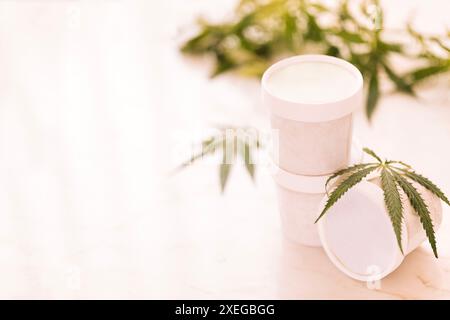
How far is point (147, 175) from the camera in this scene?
3.85 ft

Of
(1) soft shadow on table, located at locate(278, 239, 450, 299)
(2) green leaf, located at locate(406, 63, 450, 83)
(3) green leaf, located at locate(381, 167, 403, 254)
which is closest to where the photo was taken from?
(3) green leaf, located at locate(381, 167, 403, 254)

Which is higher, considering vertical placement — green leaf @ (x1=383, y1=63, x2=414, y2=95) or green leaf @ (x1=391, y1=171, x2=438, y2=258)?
green leaf @ (x1=391, y1=171, x2=438, y2=258)

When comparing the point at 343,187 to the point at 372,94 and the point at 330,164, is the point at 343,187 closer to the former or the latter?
the point at 330,164

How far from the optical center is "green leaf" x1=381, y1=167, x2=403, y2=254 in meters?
0.78

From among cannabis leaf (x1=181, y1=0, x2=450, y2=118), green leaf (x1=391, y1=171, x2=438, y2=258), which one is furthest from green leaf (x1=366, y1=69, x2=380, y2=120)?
green leaf (x1=391, y1=171, x2=438, y2=258)

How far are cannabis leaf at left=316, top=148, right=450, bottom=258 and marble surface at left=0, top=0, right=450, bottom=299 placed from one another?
15cm

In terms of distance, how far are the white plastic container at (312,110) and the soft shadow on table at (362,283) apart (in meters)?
0.18

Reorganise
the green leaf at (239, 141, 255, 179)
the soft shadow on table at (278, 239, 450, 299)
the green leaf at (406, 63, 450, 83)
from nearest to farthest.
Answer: the soft shadow on table at (278, 239, 450, 299) < the green leaf at (239, 141, 255, 179) < the green leaf at (406, 63, 450, 83)

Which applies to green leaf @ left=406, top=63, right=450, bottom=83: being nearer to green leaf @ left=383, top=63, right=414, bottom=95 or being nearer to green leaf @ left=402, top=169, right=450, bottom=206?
green leaf @ left=383, top=63, right=414, bottom=95

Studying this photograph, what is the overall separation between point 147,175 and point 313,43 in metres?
0.52

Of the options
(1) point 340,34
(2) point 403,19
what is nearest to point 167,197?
(1) point 340,34

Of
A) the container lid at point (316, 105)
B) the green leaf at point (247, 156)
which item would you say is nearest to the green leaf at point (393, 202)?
the container lid at point (316, 105)

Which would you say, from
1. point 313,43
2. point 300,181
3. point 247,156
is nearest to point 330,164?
point 300,181
